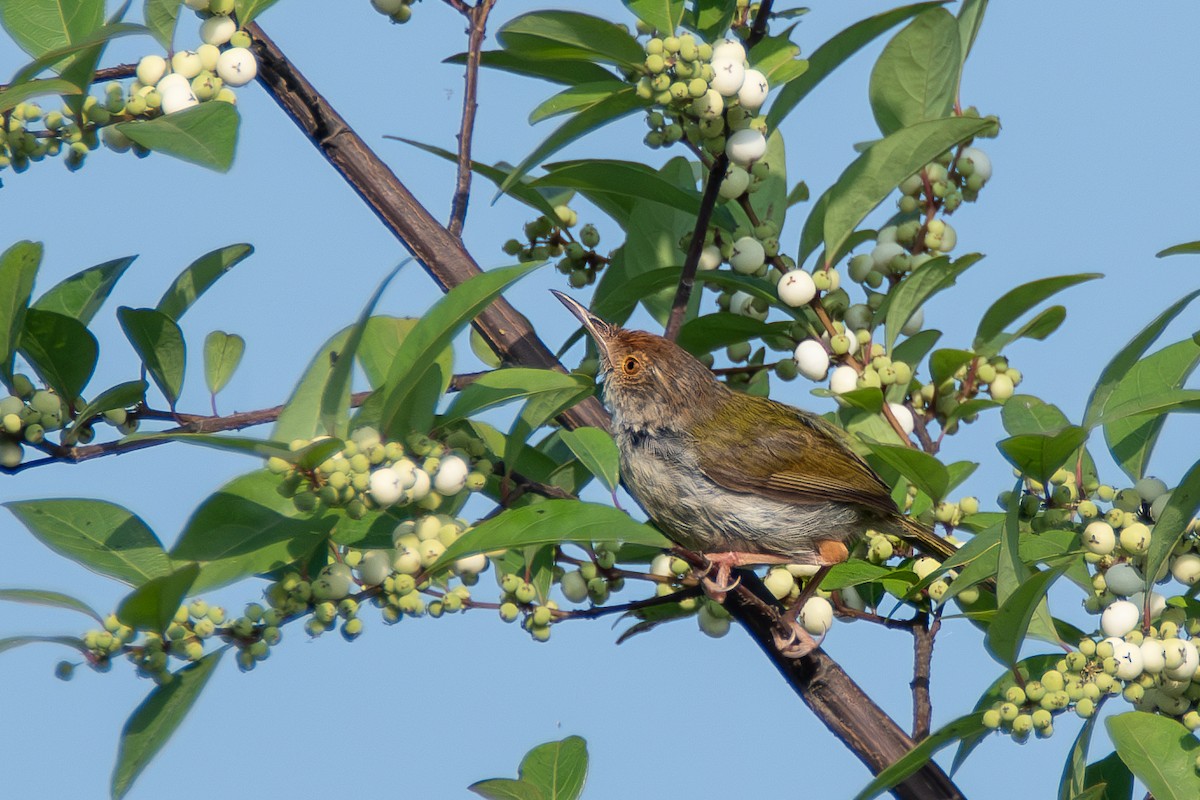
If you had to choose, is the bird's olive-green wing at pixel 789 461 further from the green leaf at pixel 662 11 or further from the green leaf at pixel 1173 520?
the green leaf at pixel 662 11

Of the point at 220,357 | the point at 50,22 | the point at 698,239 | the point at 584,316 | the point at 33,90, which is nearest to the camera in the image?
the point at 33,90

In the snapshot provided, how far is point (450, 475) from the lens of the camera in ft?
9.46

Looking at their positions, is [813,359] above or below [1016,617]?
above

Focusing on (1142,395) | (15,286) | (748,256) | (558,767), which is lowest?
(1142,395)

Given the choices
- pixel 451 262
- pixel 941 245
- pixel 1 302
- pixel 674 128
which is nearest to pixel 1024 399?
pixel 941 245

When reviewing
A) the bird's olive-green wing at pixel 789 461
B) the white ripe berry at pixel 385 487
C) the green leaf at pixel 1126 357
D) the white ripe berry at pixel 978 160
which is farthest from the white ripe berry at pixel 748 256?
the white ripe berry at pixel 385 487

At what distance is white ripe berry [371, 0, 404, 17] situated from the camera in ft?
12.7

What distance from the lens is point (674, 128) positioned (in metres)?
3.31

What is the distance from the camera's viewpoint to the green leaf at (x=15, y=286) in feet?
9.63

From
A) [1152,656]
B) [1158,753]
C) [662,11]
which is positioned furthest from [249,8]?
[1158,753]

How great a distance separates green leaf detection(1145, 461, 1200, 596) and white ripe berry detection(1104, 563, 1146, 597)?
1.1 inches

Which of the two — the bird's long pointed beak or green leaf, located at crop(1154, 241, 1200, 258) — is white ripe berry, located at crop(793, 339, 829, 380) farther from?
green leaf, located at crop(1154, 241, 1200, 258)

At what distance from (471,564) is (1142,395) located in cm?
177

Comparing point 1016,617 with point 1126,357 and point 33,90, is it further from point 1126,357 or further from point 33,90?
point 33,90
